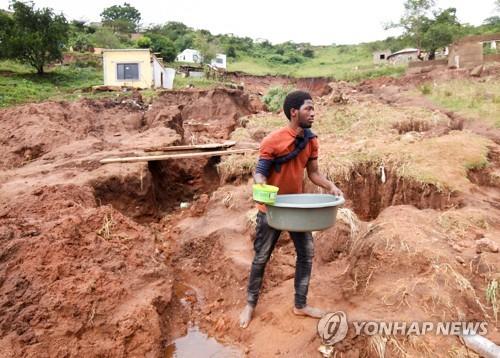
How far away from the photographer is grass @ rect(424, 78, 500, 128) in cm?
974

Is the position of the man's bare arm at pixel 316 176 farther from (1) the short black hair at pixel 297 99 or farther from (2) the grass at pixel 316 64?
(2) the grass at pixel 316 64

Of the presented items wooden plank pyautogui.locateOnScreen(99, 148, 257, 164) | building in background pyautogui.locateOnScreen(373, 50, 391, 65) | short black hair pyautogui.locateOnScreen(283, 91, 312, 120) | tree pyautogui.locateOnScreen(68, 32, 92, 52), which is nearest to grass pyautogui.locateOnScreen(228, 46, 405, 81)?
building in background pyautogui.locateOnScreen(373, 50, 391, 65)

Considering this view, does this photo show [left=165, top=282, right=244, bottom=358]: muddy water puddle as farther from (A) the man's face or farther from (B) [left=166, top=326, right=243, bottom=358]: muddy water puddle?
(A) the man's face

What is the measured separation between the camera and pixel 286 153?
3.30 meters

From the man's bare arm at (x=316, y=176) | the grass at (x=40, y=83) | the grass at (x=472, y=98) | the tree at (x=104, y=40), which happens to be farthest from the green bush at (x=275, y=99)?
the tree at (x=104, y=40)

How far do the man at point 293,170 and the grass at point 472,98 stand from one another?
23.2ft

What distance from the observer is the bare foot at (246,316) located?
12.4ft

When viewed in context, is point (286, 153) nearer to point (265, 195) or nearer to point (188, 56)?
point (265, 195)

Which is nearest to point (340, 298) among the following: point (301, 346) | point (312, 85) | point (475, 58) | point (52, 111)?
point (301, 346)

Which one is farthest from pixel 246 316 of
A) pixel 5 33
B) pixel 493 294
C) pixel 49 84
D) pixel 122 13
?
pixel 122 13

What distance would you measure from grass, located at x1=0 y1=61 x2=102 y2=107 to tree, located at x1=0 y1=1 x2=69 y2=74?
966 mm

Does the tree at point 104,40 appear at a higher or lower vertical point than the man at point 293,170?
higher

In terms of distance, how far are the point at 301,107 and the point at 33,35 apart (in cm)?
2415

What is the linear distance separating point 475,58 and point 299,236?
70.0ft
